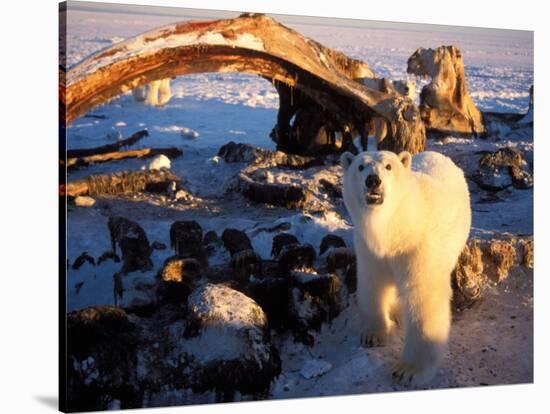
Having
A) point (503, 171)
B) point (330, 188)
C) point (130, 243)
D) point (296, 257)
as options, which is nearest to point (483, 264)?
point (503, 171)

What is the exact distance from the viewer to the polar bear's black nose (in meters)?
4.85

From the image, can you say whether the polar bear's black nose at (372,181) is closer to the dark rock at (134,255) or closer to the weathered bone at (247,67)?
the weathered bone at (247,67)

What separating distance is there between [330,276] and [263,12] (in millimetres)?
1887

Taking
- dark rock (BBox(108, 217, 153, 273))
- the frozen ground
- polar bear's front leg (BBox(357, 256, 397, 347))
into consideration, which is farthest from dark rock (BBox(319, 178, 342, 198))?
dark rock (BBox(108, 217, 153, 273))

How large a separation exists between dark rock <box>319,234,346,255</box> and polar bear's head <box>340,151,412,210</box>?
0.71 meters

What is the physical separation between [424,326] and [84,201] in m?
2.29

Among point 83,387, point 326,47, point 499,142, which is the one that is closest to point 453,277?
point 499,142

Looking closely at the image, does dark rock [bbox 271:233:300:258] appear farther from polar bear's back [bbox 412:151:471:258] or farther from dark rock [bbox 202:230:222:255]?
polar bear's back [bbox 412:151:471:258]

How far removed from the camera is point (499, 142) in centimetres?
648

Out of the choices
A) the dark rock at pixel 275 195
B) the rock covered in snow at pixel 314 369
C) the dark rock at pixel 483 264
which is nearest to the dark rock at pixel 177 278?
the dark rock at pixel 275 195

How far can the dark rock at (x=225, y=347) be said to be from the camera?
5.12m

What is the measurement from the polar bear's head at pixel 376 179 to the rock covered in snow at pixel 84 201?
1.62 meters

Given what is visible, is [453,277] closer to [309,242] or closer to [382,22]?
[309,242]

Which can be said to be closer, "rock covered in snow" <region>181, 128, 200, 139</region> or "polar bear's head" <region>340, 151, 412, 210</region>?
"polar bear's head" <region>340, 151, 412, 210</region>
